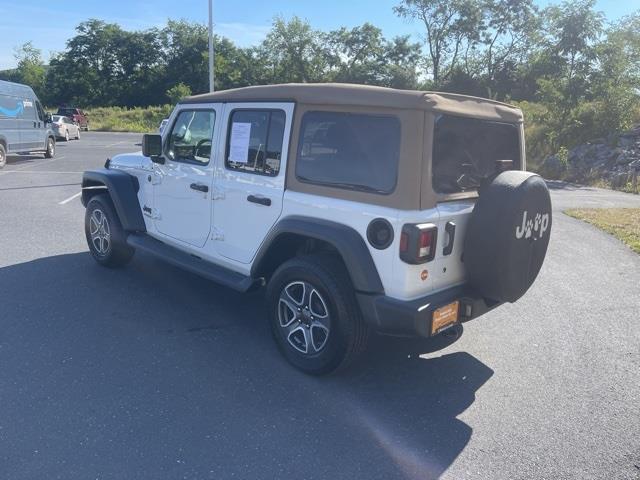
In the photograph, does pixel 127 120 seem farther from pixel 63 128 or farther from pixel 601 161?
pixel 601 161

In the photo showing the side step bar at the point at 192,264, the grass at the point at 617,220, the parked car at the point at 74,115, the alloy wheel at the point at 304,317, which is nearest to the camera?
the alloy wheel at the point at 304,317

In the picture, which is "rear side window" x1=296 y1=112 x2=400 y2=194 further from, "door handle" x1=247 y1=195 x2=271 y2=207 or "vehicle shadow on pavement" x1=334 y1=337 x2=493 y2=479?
"vehicle shadow on pavement" x1=334 y1=337 x2=493 y2=479

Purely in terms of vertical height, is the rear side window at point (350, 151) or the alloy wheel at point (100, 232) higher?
the rear side window at point (350, 151)

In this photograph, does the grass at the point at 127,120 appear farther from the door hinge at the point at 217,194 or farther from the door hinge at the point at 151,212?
the door hinge at the point at 217,194

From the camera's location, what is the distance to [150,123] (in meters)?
47.3

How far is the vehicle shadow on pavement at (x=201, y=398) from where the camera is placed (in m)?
2.86

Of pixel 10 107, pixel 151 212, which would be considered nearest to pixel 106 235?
pixel 151 212

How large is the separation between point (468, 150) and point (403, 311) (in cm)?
130

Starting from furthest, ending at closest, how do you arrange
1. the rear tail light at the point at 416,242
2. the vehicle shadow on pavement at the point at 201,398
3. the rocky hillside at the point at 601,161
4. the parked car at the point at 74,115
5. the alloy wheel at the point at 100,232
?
the parked car at the point at 74,115 < the rocky hillside at the point at 601,161 < the alloy wheel at the point at 100,232 < the rear tail light at the point at 416,242 < the vehicle shadow on pavement at the point at 201,398

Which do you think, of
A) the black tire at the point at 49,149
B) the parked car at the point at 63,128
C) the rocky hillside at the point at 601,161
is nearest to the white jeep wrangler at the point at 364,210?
the rocky hillside at the point at 601,161

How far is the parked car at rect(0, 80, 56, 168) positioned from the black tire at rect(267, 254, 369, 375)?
1443 centimetres

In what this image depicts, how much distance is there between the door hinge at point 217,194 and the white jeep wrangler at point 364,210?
0.03 m

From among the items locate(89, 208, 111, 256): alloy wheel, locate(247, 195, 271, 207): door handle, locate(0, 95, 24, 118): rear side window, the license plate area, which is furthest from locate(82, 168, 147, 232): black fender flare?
locate(0, 95, 24, 118): rear side window

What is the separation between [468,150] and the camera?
148 inches
